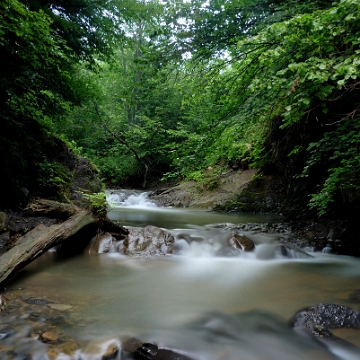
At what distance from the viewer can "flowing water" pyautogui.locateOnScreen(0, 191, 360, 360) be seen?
263 centimetres

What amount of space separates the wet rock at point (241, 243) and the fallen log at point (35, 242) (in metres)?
2.87

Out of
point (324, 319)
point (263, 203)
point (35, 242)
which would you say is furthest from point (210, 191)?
point (324, 319)

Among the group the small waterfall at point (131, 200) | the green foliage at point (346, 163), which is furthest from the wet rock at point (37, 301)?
the small waterfall at point (131, 200)

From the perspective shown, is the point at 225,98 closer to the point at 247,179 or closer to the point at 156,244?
the point at 156,244

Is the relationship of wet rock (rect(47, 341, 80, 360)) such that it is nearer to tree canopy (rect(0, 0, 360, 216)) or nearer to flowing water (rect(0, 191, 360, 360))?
flowing water (rect(0, 191, 360, 360))

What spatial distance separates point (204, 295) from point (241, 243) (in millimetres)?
2288

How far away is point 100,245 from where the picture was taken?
18.1 feet

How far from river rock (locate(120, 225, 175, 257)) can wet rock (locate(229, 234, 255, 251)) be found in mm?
1229

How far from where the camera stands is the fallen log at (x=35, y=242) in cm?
336

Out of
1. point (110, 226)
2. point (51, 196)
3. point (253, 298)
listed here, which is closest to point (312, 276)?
point (253, 298)

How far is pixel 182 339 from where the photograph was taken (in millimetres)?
2725

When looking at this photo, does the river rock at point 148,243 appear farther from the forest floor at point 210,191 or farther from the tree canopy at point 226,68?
the forest floor at point 210,191

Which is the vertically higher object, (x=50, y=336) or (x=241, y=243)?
(x=241, y=243)

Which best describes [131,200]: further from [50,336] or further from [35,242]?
[50,336]
